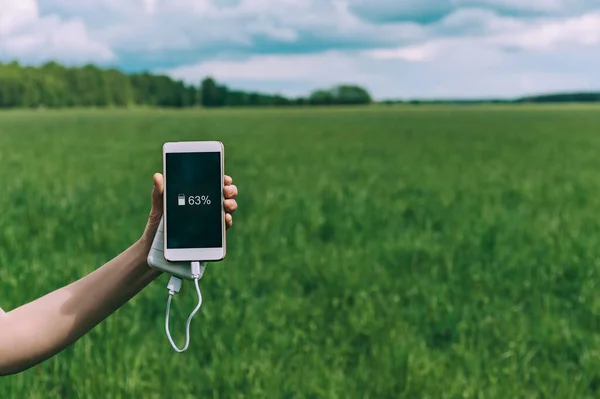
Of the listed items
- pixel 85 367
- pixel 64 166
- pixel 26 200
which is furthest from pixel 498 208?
pixel 64 166

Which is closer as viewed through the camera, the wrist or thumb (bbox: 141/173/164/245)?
thumb (bbox: 141/173/164/245)

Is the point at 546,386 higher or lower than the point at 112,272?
lower

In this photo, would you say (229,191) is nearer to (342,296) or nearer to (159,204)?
(159,204)

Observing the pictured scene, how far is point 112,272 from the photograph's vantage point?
222 centimetres

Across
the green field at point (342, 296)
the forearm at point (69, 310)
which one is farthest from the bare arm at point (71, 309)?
the green field at point (342, 296)

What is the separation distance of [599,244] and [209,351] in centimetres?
459

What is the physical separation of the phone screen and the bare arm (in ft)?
0.25

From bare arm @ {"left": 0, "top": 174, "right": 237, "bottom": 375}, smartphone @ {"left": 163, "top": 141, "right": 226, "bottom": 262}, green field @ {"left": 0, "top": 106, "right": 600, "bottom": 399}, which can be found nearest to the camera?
smartphone @ {"left": 163, "top": 141, "right": 226, "bottom": 262}

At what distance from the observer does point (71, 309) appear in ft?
7.26

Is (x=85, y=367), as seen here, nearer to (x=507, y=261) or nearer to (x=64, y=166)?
(x=507, y=261)

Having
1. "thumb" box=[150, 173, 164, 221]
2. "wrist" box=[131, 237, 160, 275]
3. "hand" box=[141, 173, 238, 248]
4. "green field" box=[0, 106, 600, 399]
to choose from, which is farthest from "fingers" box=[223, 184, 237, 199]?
"green field" box=[0, 106, 600, 399]

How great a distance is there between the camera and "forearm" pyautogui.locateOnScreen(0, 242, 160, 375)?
2.12m

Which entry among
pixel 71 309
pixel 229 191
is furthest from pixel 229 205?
pixel 71 309

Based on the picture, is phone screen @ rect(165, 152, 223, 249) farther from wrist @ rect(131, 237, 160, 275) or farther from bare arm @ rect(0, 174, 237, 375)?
wrist @ rect(131, 237, 160, 275)
